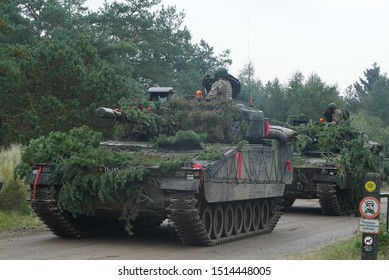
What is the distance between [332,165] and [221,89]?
608cm

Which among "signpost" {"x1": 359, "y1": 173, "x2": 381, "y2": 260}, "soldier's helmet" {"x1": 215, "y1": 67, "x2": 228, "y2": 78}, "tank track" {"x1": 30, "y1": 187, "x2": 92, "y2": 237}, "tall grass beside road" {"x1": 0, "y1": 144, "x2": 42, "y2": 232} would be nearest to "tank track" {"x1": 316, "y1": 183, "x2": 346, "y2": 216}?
"soldier's helmet" {"x1": 215, "y1": 67, "x2": 228, "y2": 78}

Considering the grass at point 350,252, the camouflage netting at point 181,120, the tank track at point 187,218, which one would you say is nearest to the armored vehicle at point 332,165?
the camouflage netting at point 181,120

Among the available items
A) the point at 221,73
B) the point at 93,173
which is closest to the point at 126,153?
the point at 93,173

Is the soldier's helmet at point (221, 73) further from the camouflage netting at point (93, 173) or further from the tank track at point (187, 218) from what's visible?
the tank track at point (187, 218)

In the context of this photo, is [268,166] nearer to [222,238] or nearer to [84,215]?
[222,238]

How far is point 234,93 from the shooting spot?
1611 cm

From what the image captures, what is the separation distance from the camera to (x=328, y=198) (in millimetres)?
19953

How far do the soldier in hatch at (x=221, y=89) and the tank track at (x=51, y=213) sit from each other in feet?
13.5

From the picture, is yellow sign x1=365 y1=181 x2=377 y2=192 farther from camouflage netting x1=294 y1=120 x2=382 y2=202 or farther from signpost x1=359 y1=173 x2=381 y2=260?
camouflage netting x1=294 y1=120 x2=382 y2=202

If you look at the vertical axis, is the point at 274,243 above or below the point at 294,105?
below

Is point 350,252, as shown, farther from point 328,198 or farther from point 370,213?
point 328,198

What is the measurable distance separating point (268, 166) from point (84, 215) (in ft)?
13.3

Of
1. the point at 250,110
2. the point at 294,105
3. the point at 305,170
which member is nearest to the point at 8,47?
the point at 305,170

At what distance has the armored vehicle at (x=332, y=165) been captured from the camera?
20094mm
